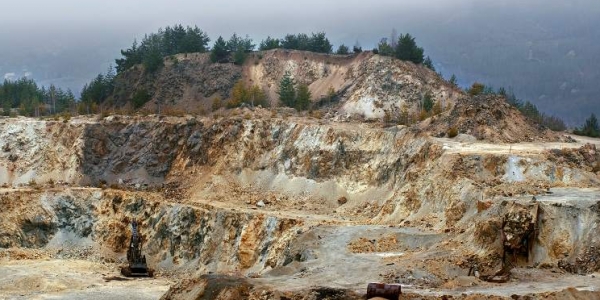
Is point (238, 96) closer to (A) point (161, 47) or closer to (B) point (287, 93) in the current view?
(B) point (287, 93)

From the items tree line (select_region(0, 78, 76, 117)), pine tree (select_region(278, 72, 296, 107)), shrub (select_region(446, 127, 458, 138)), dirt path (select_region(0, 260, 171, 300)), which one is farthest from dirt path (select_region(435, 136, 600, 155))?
tree line (select_region(0, 78, 76, 117))

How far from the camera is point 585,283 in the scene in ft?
100

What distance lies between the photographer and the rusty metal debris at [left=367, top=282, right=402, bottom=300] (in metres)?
28.2

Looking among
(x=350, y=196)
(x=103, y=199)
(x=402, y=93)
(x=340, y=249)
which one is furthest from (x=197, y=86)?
(x=340, y=249)

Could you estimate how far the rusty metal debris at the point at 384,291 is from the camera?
2817cm

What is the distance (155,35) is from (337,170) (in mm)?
68816

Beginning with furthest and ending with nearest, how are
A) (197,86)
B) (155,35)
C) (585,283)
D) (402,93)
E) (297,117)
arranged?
(155,35) → (197,86) → (402,93) → (297,117) → (585,283)

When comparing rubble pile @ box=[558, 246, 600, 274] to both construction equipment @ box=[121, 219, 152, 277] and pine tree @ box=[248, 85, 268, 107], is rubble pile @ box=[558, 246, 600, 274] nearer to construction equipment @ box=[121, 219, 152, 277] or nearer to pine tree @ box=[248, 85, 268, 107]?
construction equipment @ box=[121, 219, 152, 277]

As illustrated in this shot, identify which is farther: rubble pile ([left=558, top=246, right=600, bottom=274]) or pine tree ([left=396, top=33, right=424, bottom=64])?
pine tree ([left=396, top=33, right=424, bottom=64])

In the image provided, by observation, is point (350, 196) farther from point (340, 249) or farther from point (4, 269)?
point (4, 269)

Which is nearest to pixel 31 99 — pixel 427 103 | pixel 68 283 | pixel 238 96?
pixel 238 96

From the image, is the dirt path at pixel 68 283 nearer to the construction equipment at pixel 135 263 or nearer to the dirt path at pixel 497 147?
the construction equipment at pixel 135 263

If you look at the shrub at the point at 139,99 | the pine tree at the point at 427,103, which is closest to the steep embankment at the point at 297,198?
the pine tree at the point at 427,103

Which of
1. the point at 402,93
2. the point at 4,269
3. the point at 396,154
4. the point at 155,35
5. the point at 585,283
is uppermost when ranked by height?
the point at 155,35
